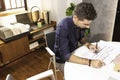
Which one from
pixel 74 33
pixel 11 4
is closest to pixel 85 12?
pixel 74 33

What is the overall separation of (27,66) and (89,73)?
5.27 ft

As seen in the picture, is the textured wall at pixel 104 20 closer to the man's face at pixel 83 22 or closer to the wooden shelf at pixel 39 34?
the wooden shelf at pixel 39 34

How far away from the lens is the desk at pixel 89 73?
1.15m

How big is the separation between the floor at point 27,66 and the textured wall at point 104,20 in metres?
1.06

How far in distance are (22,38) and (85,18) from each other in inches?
57.2

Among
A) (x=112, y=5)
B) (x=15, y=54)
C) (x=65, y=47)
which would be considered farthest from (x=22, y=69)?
(x=112, y=5)

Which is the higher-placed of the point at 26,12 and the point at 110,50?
the point at 26,12

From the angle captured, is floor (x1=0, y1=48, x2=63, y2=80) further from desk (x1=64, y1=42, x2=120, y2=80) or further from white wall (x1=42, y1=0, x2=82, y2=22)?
desk (x1=64, y1=42, x2=120, y2=80)

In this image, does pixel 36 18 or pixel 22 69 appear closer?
pixel 22 69

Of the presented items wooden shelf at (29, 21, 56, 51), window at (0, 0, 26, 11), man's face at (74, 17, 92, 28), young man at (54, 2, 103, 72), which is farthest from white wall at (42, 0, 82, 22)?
man's face at (74, 17, 92, 28)

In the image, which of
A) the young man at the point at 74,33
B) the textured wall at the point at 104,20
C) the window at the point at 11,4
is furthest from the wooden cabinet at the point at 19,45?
the young man at the point at 74,33

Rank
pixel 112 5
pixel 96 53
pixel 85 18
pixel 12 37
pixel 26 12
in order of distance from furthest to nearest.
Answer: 1. pixel 26 12
2. pixel 112 5
3. pixel 12 37
4. pixel 96 53
5. pixel 85 18

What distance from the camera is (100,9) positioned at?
269 centimetres

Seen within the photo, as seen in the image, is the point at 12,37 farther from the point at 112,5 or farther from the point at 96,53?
the point at 112,5
